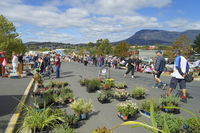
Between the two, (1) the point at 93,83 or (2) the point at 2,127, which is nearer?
(2) the point at 2,127

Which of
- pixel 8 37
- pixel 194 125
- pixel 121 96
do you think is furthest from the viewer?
pixel 8 37

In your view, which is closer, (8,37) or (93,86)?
(93,86)

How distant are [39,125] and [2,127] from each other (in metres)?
1.21

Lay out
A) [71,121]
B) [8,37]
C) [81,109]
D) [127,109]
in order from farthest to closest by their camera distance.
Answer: [8,37] → [81,109] → [127,109] → [71,121]

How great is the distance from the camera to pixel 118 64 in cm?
2267

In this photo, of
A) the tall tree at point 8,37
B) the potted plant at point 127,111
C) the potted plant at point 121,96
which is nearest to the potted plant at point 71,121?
the potted plant at point 127,111

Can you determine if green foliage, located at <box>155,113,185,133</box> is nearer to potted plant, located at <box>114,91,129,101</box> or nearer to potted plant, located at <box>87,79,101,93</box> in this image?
potted plant, located at <box>114,91,129,101</box>

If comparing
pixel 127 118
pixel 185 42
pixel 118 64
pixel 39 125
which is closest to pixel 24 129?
pixel 39 125

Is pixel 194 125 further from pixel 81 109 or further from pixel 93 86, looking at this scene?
pixel 93 86

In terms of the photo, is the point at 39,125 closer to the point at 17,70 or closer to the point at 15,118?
the point at 15,118

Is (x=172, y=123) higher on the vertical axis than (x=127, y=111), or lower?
higher

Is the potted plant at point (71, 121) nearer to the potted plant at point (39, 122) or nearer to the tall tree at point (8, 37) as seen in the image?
the potted plant at point (39, 122)

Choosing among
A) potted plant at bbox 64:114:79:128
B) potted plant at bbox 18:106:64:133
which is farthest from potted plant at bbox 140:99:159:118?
potted plant at bbox 18:106:64:133

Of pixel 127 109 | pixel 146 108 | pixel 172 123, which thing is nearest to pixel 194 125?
pixel 172 123
